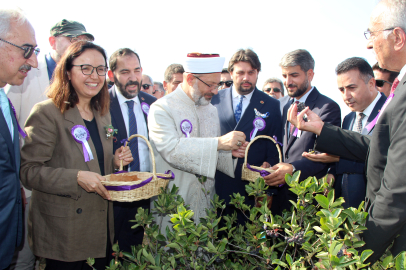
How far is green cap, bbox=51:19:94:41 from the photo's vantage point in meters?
3.83

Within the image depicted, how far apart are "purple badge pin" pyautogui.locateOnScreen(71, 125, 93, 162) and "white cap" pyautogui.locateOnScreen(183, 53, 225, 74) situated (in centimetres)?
141

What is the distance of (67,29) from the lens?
3.87 m

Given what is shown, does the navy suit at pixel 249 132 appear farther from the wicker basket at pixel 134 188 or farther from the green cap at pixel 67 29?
the green cap at pixel 67 29

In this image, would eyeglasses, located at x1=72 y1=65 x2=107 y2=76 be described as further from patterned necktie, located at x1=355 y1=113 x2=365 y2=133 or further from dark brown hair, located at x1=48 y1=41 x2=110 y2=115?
patterned necktie, located at x1=355 y1=113 x2=365 y2=133

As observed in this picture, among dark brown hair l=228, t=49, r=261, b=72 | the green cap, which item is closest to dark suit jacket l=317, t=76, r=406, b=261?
dark brown hair l=228, t=49, r=261, b=72

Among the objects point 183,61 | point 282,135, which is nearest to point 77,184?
point 183,61

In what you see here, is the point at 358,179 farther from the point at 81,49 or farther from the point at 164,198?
the point at 81,49

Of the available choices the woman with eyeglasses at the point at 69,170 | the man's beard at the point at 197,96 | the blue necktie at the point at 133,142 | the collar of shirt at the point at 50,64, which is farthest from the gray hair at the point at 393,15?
the collar of shirt at the point at 50,64

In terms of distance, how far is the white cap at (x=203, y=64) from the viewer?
3.23 m

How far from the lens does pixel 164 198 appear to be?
2.08 m

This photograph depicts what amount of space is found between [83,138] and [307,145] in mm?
2682

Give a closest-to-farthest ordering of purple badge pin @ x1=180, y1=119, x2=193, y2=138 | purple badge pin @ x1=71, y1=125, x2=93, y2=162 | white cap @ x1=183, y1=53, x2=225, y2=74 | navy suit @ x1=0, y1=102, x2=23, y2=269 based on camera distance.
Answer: navy suit @ x1=0, y1=102, x2=23, y2=269 < purple badge pin @ x1=71, y1=125, x2=93, y2=162 < purple badge pin @ x1=180, y1=119, x2=193, y2=138 < white cap @ x1=183, y1=53, x2=225, y2=74

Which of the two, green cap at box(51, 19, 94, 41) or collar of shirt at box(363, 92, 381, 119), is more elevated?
green cap at box(51, 19, 94, 41)

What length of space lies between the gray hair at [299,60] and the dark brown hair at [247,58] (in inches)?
14.7
